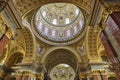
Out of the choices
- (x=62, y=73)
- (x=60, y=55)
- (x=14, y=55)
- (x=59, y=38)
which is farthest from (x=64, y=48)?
(x=62, y=73)

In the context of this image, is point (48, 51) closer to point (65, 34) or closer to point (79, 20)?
point (65, 34)

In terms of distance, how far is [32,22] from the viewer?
1459 cm

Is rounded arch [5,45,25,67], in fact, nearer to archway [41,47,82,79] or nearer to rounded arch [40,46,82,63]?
rounded arch [40,46,82,63]

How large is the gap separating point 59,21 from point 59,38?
4.35m

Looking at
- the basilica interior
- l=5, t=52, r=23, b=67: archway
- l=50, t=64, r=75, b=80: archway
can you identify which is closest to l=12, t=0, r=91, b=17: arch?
the basilica interior

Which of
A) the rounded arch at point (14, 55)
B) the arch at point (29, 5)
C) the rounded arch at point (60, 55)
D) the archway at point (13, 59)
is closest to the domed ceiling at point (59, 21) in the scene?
the rounded arch at point (60, 55)

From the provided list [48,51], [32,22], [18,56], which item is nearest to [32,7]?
[32,22]

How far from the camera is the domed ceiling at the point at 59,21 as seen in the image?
18141 millimetres

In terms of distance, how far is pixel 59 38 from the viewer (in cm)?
1827

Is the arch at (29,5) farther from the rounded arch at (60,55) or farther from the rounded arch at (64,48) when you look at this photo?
the rounded arch at (60,55)

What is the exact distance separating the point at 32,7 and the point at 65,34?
9.73 meters

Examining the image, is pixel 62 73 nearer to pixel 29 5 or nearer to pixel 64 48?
pixel 64 48

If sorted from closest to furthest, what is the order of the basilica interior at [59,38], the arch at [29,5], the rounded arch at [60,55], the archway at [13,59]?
the basilica interior at [59,38] < the arch at [29,5] < the archway at [13,59] < the rounded arch at [60,55]

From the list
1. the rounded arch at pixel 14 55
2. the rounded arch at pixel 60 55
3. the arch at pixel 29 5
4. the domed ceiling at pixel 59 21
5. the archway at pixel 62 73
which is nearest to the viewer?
the arch at pixel 29 5
